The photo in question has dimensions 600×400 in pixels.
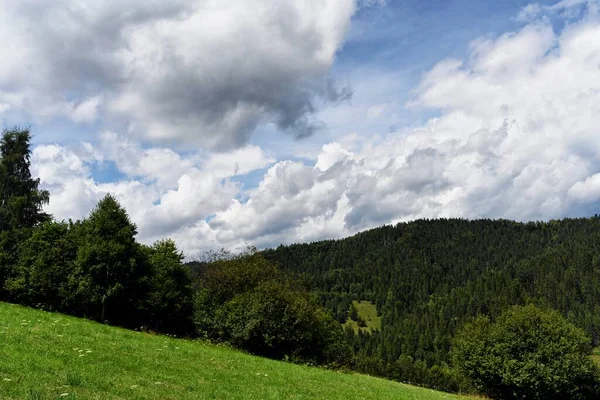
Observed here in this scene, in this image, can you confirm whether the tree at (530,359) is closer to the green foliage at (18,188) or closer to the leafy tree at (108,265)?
the leafy tree at (108,265)

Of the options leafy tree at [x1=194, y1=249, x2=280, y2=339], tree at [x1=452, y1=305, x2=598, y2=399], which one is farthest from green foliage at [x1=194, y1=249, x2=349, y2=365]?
tree at [x1=452, y1=305, x2=598, y2=399]

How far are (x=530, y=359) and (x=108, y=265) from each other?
62581 mm

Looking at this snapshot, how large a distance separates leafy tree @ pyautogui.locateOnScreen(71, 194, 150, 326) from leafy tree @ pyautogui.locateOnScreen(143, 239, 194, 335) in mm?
2663

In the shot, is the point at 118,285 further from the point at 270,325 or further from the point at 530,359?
the point at 530,359

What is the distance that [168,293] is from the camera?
2302 inches

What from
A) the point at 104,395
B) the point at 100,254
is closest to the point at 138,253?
the point at 100,254

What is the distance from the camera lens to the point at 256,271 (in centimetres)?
6819

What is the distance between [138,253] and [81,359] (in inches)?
1575

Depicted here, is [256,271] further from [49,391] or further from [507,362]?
[49,391]

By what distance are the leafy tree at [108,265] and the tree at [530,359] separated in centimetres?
5451

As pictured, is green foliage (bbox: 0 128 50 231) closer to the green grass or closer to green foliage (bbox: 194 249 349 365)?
green foliage (bbox: 194 249 349 365)

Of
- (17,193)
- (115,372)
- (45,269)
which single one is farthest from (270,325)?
(17,193)

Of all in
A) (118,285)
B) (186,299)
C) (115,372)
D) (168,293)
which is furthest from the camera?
(186,299)

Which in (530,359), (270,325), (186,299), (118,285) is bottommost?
(530,359)
